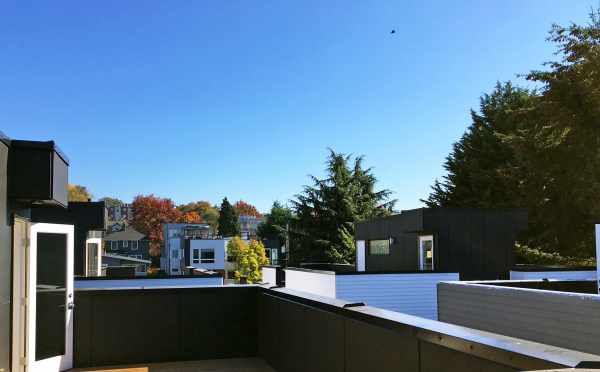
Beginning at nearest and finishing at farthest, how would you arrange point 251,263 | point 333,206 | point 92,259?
point 92,259 → point 333,206 → point 251,263

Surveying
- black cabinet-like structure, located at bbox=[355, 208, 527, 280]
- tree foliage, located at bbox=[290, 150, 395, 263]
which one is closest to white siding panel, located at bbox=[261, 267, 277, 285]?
black cabinet-like structure, located at bbox=[355, 208, 527, 280]

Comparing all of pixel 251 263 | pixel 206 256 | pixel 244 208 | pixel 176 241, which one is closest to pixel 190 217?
pixel 244 208

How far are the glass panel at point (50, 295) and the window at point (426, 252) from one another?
11887 mm

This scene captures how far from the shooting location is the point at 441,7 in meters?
18.3

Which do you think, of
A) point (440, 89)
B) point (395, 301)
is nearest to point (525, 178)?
point (440, 89)

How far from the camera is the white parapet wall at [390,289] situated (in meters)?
13.8

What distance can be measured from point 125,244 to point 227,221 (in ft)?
68.9

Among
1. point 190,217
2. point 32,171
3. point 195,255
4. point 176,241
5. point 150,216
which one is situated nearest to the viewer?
point 32,171

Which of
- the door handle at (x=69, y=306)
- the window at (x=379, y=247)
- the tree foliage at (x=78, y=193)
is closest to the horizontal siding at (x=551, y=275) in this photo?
the window at (x=379, y=247)

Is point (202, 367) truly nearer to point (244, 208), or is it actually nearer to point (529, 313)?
point (529, 313)

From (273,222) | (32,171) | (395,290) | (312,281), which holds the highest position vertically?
(273,222)

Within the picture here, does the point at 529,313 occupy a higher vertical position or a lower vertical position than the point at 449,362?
lower

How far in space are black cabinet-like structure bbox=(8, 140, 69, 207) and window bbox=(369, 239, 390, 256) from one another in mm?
15246

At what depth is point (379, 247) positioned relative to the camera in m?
21.2
